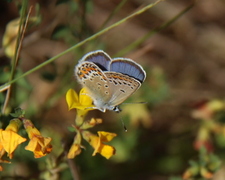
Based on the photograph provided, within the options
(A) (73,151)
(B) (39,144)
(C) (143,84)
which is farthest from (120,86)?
(C) (143,84)

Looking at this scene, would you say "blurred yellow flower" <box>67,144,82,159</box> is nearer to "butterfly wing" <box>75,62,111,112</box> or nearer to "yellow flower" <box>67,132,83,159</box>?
"yellow flower" <box>67,132,83,159</box>

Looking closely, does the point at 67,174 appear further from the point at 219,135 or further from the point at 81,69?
the point at 219,135

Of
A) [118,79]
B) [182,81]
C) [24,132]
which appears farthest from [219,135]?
[24,132]

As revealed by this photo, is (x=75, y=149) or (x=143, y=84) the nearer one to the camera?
(x=75, y=149)

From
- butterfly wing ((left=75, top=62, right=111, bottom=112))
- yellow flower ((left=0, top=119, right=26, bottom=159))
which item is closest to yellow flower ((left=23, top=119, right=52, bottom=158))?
yellow flower ((left=0, top=119, right=26, bottom=159))

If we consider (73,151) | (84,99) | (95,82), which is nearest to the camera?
(73,151)

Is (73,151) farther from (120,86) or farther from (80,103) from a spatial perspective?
(120,86)

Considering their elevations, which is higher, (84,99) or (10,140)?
(84,99)
